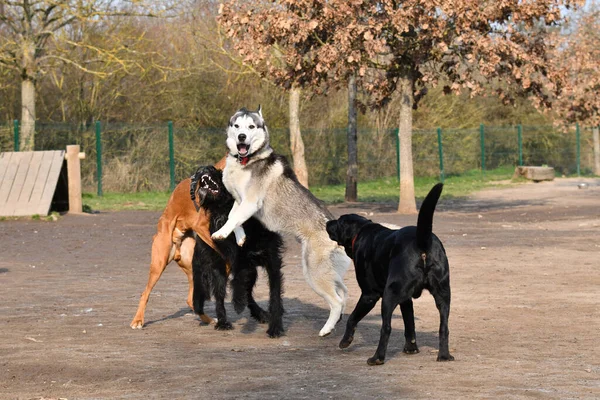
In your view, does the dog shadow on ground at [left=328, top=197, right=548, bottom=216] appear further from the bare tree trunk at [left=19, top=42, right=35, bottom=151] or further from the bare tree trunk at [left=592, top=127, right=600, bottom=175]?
the bare tree trunk at [left=592, top=127, right=600, bottom=175]

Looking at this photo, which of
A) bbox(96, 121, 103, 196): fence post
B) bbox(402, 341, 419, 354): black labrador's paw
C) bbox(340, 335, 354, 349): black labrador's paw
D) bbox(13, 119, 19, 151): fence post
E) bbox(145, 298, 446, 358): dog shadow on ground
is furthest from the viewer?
bbox(96, 121, 103, 196): fence post

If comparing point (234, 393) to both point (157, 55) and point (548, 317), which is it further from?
point (157, 55)

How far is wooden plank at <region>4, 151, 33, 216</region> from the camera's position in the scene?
19516 millimetres

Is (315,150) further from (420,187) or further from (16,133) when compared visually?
(16,133)

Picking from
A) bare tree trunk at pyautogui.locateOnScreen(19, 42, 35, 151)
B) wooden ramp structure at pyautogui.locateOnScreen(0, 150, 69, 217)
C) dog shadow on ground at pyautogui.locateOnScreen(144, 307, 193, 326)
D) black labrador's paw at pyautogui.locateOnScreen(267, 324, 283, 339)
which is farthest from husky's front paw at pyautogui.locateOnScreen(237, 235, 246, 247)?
bare tree trunk at pyautogui.locateOnScreen(19, 42, 35, 151)

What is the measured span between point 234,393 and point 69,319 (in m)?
3.36

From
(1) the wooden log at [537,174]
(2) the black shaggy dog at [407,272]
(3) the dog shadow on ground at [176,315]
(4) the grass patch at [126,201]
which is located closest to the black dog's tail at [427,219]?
(2) the black shaggy dog at [407,272]

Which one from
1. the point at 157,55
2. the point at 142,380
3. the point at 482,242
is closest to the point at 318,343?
the point at 142,380

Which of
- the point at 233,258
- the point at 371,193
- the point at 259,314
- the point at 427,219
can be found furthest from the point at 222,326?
the point at 371,193

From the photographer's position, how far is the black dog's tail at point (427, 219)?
6.10 meters

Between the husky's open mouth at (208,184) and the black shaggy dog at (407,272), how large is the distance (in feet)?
5.32

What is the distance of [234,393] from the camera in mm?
5484

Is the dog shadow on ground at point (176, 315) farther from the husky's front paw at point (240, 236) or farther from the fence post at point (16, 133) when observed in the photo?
the fence post at point (16, 133)

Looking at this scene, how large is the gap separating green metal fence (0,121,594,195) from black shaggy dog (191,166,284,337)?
1906 centimetres
